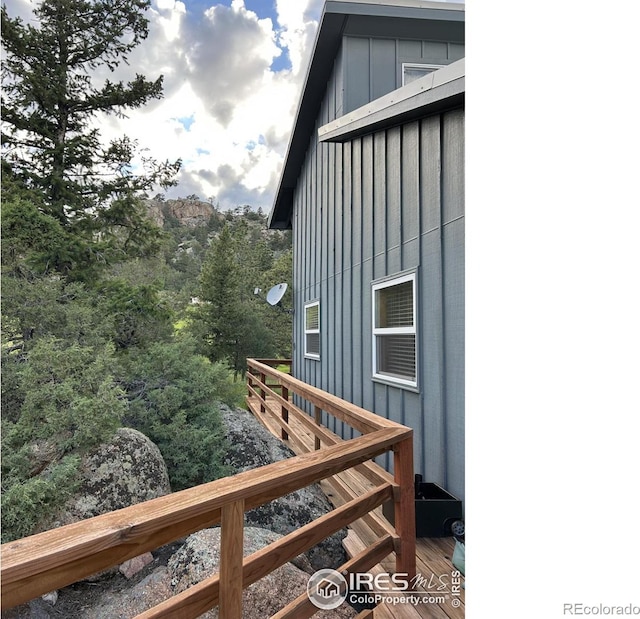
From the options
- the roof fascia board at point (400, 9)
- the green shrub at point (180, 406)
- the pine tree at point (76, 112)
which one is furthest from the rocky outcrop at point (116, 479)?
the roof fascia board at point (400, 9)

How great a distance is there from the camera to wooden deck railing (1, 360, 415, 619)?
2.47 feet

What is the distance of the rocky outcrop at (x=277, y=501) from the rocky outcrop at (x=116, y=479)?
34.2 inches

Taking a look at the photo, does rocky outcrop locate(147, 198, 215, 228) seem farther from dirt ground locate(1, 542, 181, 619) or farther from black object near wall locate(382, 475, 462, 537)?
black object near wall locate(382, 475, 462, 537)

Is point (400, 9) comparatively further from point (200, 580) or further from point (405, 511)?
point (200, 580)

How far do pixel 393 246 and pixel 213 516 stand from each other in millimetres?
2674

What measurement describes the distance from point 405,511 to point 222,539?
1.12m

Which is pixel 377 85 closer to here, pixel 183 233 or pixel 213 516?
pixel 213 516

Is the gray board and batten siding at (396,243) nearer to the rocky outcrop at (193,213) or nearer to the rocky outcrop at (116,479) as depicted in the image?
the rocky outcrop at (116,479)

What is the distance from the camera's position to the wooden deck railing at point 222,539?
2.47ft
